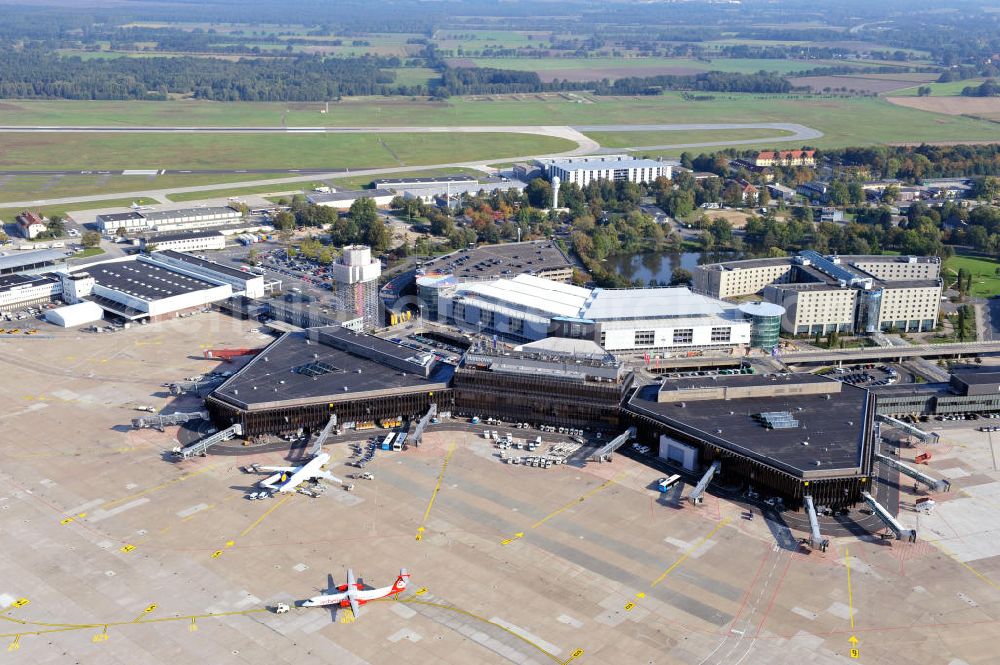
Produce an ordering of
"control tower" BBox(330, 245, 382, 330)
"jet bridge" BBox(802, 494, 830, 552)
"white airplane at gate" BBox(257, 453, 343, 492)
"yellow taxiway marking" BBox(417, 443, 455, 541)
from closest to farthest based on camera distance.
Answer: "jet bridge" BBox(802, 494, 830, 552) → "yellow taxiway marking" BBox(417, 443, 455, 541) → "white airplane at gate" BBox(257, 453, 343, 492) → "control tower" BBox(330, 245, 382, 330)

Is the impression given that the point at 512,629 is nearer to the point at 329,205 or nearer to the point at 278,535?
the point at 278,535

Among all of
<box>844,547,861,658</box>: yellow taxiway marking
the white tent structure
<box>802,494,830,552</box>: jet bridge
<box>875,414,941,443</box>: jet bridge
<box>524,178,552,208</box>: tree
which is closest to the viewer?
<box>844,547,861,658</box>: yellow taxiway marking

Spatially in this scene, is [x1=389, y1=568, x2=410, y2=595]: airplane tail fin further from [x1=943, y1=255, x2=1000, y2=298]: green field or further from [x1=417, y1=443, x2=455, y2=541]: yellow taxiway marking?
[x1=943, y1=255, x2=1000, y2=298]: green field

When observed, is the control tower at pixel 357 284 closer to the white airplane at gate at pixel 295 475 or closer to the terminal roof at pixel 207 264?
the terminal roof at pixel 207 264

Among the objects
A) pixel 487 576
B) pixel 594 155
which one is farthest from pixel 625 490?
pixel 594 155

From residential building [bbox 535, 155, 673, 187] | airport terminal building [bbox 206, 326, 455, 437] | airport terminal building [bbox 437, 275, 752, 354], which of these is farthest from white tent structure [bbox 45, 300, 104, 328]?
residential building [bbox 535, 155, 673, 187]

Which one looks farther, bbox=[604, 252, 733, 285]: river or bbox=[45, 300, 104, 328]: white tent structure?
bbox=[604, 252, 733, 285]: river

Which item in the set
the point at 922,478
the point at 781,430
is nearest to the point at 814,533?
the point at 781,430
